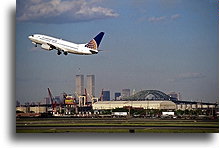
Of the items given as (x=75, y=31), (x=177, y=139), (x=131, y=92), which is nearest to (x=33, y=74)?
(x=75, y=31)

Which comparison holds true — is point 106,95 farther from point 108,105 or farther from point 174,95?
point 174,95

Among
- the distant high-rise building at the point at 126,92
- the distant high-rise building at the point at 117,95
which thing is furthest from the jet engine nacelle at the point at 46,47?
the distant high-rise building at the point at 126,92

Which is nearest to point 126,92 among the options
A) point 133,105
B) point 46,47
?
point 133,105

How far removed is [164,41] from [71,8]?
2328mm

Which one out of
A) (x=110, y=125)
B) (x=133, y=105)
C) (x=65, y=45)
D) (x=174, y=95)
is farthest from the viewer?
(x=133, y=105)

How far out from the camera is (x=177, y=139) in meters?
13.7

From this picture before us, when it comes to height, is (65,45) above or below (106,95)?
above

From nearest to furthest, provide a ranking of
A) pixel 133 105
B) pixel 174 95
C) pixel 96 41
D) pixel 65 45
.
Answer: pixel 174 95, pixel 96 41, pixel 65 45, pixel 133 105

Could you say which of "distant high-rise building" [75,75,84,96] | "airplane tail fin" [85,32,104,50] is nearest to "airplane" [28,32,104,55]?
"airplane tail fin" [85,32,104,50]

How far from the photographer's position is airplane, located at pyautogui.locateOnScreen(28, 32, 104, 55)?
14.4m

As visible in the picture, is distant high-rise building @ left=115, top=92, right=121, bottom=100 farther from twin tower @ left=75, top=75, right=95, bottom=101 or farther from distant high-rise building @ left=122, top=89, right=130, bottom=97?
twin tower @ left=75, top=75, right=95, bottom=101

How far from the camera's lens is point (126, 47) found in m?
14.5

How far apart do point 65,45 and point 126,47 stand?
1.45 metres

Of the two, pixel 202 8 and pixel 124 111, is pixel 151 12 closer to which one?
pixel 202 8
